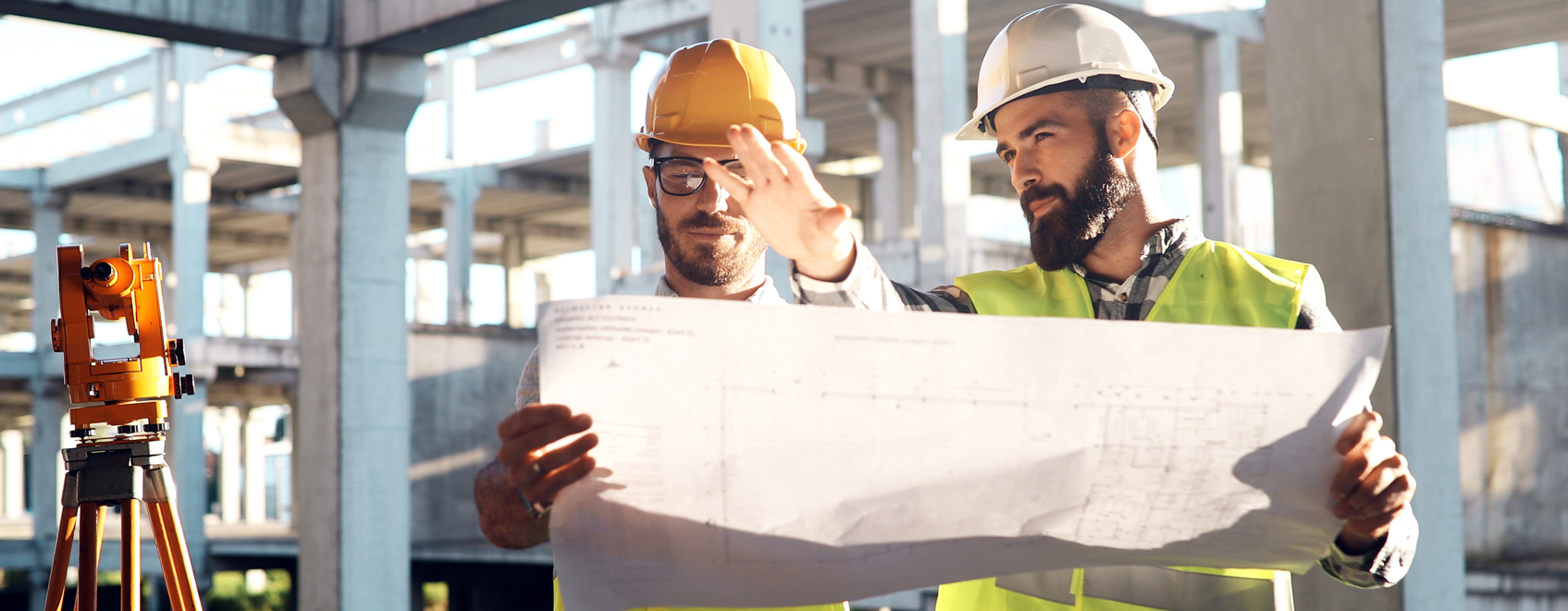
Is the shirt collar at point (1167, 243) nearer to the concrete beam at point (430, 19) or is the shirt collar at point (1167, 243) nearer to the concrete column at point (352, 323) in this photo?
the concrete beam at point (430, 19)

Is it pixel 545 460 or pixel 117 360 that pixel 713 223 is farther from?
pixel 117 360

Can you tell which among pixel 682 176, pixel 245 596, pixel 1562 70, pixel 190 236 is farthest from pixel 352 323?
pixel 245 596

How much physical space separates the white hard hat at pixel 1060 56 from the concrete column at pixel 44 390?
21.6 m

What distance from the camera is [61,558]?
319cm

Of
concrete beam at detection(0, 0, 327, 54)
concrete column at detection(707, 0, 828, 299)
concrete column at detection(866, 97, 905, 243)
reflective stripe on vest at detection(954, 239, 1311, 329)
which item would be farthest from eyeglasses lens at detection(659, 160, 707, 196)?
concrete column at detection(866, 97, 905, 243)

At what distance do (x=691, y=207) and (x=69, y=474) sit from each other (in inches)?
81.1

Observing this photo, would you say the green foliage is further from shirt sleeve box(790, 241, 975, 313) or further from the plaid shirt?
shirt sleeve box(790, 241, 975, 313)

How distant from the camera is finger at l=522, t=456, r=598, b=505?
1.45 meters

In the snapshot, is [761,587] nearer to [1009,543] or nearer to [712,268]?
[1009,543]

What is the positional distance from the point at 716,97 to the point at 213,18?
628 centimetres

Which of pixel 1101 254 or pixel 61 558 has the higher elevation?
pixel 1101 254

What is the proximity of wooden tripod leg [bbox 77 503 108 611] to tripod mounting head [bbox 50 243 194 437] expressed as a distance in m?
0.21

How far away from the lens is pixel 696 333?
4.67ft

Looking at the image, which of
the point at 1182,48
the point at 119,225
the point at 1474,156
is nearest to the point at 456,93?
the point at 119,225
